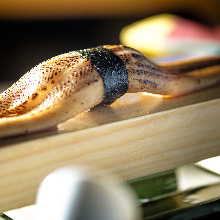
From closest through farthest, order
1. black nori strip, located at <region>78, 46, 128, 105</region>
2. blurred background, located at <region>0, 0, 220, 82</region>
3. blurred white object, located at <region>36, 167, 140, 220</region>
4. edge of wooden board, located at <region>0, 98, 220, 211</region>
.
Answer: blurred white object, located at <region>36, 167, 140, 220</region> < edge of wooden board, located at <region>0, 98, 220, 211</region> < black nori strip, located at <region>78, 46, 128, 105</region> < blurred background, located at <region>0, 0, 220, 82</region>

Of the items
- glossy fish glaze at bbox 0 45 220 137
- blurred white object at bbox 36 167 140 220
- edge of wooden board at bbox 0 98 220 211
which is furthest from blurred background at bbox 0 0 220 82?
blurred white object at bbox 36 167 140 220

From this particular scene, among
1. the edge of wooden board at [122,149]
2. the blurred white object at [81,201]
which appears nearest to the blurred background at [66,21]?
the edge of wooden board at [122,149]

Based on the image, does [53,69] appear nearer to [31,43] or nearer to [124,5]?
[31,43]

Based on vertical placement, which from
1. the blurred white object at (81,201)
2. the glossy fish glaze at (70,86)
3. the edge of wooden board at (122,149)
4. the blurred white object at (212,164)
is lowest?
the blurred white object at (81,201)

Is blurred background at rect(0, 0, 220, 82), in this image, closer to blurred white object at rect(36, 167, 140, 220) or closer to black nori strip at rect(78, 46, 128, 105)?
black nori strip at rect(78, 46, 128, 105)

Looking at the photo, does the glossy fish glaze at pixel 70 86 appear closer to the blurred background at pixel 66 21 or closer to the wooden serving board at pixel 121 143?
the wooden serving board at pixel 121 143

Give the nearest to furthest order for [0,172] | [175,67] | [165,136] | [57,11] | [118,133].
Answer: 1. [0,172]
2. [118,133]
3. [165,136]
4. [175,67]
5. [57,11]

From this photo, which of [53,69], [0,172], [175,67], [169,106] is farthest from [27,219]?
[175,67]
